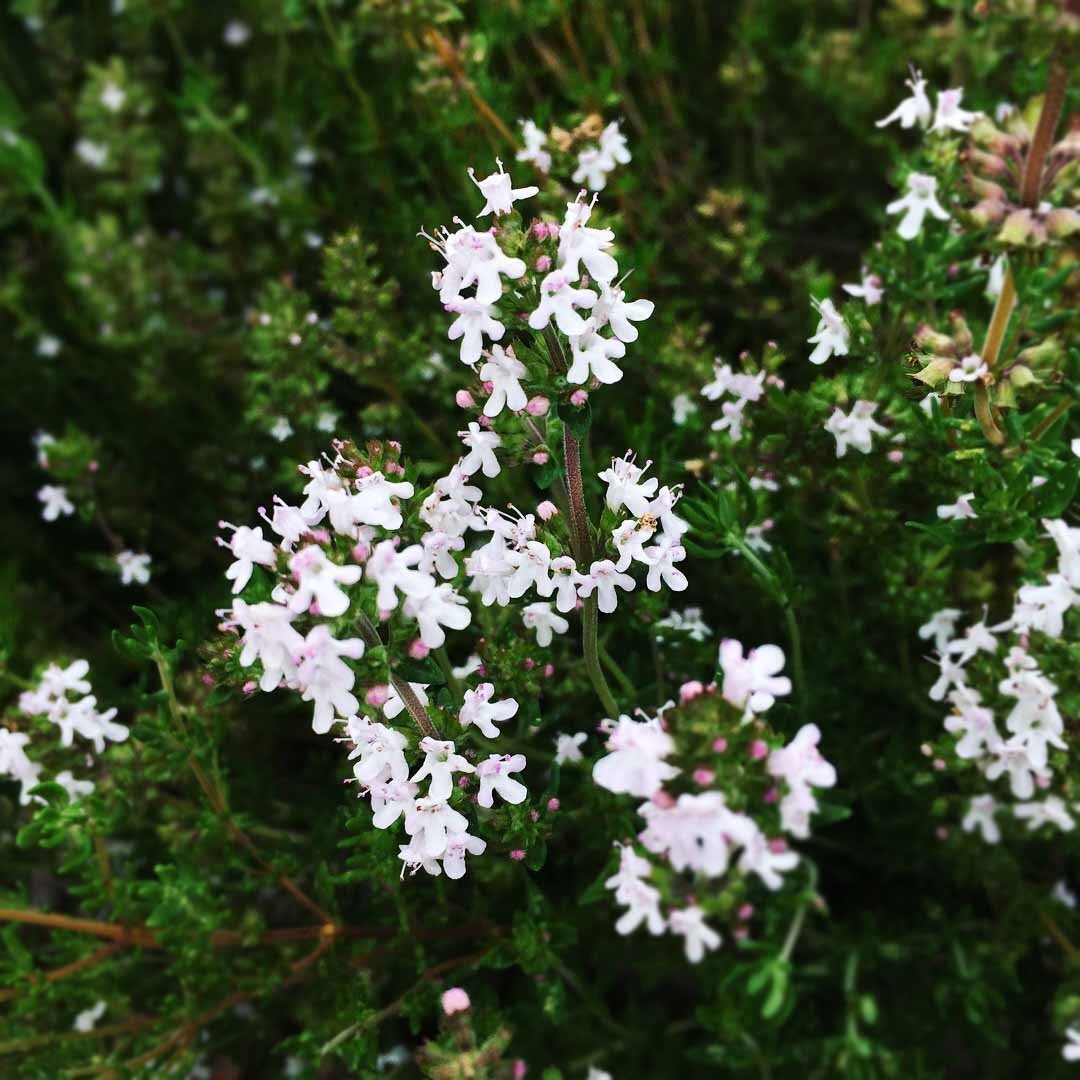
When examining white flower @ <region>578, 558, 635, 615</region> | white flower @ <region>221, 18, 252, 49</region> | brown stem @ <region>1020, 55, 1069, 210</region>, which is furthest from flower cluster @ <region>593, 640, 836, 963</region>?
white flower @ <region>221, 18, 252, 49</region>

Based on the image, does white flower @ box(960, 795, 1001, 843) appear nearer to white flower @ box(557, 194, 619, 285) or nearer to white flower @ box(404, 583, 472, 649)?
white flower @ box(404, 583, 472, 649)

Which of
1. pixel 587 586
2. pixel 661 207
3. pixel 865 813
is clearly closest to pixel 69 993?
pixel 587 586

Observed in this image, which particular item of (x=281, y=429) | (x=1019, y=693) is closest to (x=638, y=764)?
(x=1019, y=693)

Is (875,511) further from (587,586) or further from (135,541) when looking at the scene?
(135,541)

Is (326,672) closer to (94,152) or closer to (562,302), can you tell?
(562,302)

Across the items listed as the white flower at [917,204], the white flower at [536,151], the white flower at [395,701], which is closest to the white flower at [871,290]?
the white flower at [917,204]
